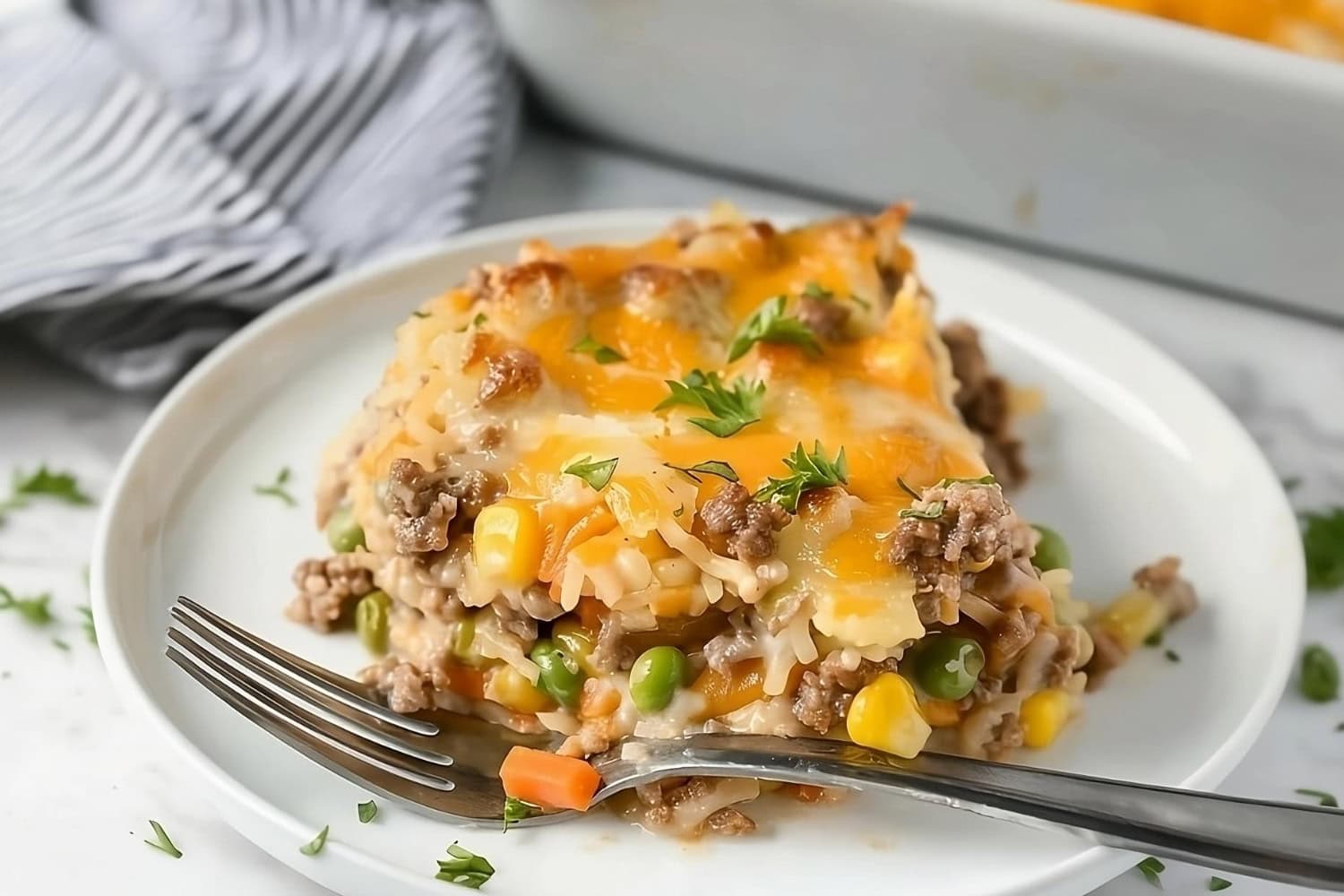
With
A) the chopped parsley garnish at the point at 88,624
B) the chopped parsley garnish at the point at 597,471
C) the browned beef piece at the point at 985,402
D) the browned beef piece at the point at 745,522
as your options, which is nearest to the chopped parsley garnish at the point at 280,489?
the chopped parsley garnish at the point at 88,624

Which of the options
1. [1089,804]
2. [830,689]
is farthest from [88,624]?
[1089,804]

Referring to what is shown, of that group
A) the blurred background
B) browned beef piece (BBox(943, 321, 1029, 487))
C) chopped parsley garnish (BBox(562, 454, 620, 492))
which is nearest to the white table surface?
the blurred background

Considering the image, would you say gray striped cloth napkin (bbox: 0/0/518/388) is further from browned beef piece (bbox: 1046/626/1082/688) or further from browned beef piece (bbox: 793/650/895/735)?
browned beef piece (bbox: 1046/626/1082/688)

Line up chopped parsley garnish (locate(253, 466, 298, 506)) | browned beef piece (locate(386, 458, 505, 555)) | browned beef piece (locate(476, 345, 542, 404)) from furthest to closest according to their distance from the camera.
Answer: chopped parsley garnish (locate(253, 466, 298, 506)), browned beef piece (locate(476, 345, 542, 404)), browned beef piece (locate(386, 458, 505, 555))

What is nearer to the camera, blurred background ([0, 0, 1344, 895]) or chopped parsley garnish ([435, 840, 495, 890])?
chopped parsley garnish ([435, 840, 495, 890])

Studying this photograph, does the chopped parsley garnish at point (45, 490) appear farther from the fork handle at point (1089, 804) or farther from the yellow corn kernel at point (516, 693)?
the fork handle at point (1089, 804)

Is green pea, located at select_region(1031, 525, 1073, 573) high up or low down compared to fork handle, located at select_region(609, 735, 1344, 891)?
up
